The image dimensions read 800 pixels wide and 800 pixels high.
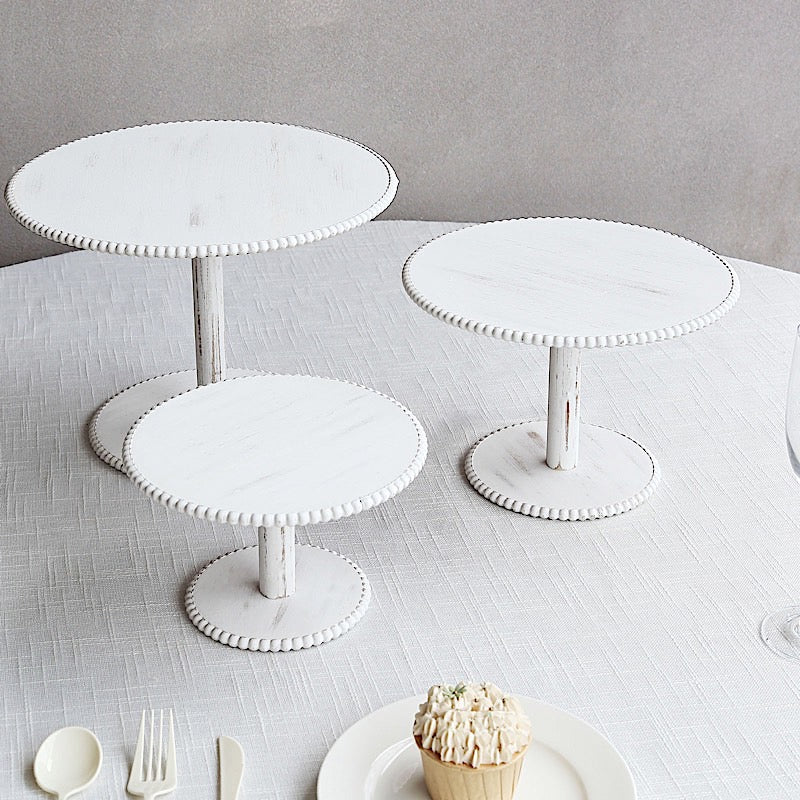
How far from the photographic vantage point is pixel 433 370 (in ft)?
6.79

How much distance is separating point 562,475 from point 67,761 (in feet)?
2.73

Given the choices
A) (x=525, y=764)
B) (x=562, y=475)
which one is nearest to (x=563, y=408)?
(x=562, y=475)

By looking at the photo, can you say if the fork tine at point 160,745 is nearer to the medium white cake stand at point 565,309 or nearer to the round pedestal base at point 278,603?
the round pedestal base at point 278,603

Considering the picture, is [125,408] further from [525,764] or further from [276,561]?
[525,764]

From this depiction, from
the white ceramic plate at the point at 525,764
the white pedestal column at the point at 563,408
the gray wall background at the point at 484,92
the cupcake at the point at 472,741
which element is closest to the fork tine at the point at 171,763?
the white ceramic plate at the point at 525,764

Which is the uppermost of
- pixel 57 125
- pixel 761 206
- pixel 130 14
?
pixel 130 14

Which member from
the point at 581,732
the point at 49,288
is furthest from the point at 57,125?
the point at 581,732

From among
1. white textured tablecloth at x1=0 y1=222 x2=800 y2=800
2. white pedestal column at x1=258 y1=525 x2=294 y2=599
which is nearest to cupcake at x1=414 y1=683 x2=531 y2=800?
white textured tablecloth at x1=0 y1=222 x2=800 y2=800

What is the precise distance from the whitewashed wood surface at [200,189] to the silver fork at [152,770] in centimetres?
64

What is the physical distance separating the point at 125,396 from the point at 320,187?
0.47 metres

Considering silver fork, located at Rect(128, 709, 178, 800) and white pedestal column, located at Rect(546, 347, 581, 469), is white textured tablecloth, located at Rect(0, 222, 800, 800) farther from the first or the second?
white pedestal column, located at Rect(546, 347, 581, 469)

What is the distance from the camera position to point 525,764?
1.17 meters

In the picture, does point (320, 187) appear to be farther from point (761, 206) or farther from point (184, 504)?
point (761, 206)

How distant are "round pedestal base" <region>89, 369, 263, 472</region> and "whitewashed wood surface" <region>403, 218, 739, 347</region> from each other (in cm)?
47
